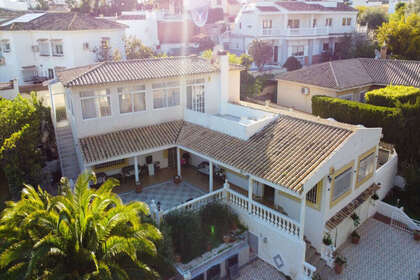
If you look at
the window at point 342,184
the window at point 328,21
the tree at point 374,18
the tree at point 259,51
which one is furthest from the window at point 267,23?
the window at point 342,184

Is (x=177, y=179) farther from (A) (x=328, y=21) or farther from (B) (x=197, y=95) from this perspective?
(A) (x=328, y=21)

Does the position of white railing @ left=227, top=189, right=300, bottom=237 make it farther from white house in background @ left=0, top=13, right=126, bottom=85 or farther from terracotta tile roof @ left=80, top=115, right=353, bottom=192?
white house in background @ left=0, top=13, right=126, bottom=85

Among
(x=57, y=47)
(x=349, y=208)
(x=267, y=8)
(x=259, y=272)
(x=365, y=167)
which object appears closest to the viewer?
(x=259, y=272)

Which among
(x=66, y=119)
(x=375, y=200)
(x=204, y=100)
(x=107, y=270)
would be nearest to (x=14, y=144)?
(x=66, y=119)

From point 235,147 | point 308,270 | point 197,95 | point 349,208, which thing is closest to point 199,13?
point 197,95

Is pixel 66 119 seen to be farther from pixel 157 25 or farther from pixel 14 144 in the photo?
pixel 157 25
